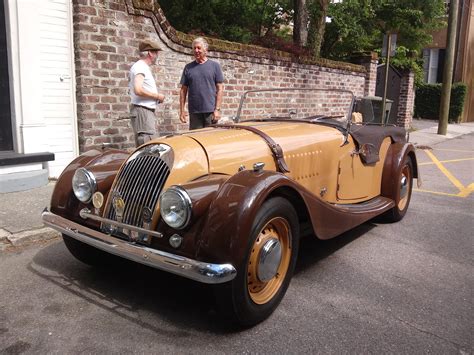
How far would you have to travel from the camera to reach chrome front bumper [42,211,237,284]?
249 centimetres

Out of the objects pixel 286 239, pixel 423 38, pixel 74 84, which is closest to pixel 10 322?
pixel 286 239

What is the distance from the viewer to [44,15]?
594 centimetres

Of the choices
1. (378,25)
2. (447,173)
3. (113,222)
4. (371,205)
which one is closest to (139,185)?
(113,222)

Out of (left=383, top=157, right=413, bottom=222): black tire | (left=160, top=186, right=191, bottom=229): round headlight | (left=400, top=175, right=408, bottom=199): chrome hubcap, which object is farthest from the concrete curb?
(left=400, top=175, right=408, bottom=199): chrome hubcap

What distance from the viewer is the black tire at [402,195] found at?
5.09 metres

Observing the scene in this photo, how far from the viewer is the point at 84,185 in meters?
3.37

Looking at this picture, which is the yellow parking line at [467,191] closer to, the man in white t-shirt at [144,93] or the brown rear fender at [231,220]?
the man in white t-shirt at [144,93]

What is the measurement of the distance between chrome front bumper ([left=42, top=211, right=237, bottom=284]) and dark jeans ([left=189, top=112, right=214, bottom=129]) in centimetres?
316

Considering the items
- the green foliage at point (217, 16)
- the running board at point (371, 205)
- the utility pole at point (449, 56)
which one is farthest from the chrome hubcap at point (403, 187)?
the utility pole at point (449, 56)

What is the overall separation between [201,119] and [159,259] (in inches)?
144

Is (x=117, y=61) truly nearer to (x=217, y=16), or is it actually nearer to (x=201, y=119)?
(x=201, y=119)

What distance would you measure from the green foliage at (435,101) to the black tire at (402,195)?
63.7ft

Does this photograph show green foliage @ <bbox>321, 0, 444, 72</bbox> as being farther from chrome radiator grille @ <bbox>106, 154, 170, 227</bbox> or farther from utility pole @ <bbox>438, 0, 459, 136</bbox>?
chrome radiator grille @ <bbox>106, 154, 170, 227</bbox>

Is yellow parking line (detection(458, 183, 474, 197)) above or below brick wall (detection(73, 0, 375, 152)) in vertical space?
below
